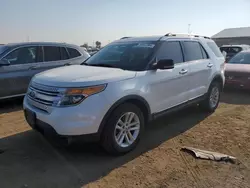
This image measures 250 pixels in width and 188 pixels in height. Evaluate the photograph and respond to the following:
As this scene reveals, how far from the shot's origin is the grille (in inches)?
143

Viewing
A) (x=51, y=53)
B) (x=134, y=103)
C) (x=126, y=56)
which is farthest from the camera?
(x=51, y=53)

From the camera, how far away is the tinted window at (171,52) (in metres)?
4.81

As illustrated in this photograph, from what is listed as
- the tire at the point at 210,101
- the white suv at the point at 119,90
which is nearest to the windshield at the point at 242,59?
the tire at the point at 210,101

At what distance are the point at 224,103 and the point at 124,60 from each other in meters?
4.23

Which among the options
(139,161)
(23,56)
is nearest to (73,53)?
(23,56)

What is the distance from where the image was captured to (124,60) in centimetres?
464

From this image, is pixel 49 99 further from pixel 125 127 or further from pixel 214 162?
pixel 214 162

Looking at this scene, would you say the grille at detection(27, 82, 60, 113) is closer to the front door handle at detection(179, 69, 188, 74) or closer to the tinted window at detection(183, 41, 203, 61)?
Result: the front door handle at detection(179, 69, 188, 74)

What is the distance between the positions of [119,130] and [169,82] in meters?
1.38

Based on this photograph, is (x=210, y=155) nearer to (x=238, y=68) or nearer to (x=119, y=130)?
(x=119, y=130)

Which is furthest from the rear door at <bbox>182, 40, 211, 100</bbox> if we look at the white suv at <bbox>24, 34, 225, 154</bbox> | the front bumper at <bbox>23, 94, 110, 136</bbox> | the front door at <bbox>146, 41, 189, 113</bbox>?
the front bumper at <bbox>23, 94, 110, 136</bbox>

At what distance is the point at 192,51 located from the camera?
568 centimetres

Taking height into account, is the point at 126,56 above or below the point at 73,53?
above

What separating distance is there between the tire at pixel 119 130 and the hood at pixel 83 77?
0.45 metres
